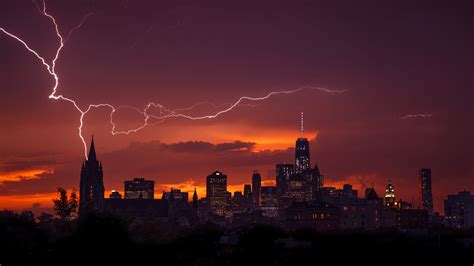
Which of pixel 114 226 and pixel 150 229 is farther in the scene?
pixel 150 229

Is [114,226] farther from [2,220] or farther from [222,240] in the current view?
[222,240]

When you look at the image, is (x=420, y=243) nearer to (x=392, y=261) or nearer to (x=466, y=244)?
(x=466, y=244)

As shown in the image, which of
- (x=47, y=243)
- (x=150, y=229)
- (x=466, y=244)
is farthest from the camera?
(x=150, y=229)

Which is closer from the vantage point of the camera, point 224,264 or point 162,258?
point 162,258

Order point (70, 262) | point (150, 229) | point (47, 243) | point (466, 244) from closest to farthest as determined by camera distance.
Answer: point (70, 262)
point (47, 243)
point (466, 244)
point (150, 229)

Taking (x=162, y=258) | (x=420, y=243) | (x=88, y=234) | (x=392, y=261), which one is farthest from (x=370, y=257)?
(x=88, y=234)

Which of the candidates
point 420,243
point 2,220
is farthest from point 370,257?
point 2,220
